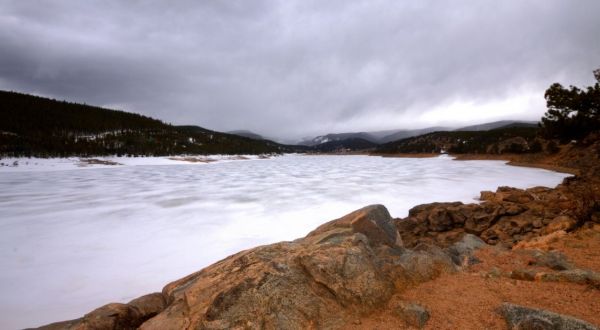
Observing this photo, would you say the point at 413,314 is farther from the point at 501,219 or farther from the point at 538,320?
the point at 501,219

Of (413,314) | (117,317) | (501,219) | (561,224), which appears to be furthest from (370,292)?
(501,219)

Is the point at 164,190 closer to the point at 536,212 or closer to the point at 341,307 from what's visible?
the point at 341,307

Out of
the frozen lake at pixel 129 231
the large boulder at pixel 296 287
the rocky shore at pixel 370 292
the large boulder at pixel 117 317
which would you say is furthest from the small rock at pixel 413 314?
the frozen lake at pixel 129 231

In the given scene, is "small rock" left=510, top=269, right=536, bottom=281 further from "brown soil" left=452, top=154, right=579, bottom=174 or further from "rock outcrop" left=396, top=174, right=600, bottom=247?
"brown soil" left=452, top=154, right=579, bottom=174

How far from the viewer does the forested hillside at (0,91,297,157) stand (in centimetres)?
6016

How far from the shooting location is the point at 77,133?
81188 mm

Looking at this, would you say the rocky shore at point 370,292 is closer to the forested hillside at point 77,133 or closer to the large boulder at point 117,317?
the large boulder at point 117,317

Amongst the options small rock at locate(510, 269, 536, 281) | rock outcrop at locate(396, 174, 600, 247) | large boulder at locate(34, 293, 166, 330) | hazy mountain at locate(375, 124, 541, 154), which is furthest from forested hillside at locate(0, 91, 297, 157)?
hazy mountain at locate(375, 124, 541, 154)

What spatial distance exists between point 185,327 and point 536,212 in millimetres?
12588

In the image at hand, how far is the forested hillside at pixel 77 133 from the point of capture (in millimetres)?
60156

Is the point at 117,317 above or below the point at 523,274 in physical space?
below

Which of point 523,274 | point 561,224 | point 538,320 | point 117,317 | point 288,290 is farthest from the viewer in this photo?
Answer: point 561,224

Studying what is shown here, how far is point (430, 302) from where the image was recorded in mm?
3912

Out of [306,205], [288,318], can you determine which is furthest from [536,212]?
[288,318]
